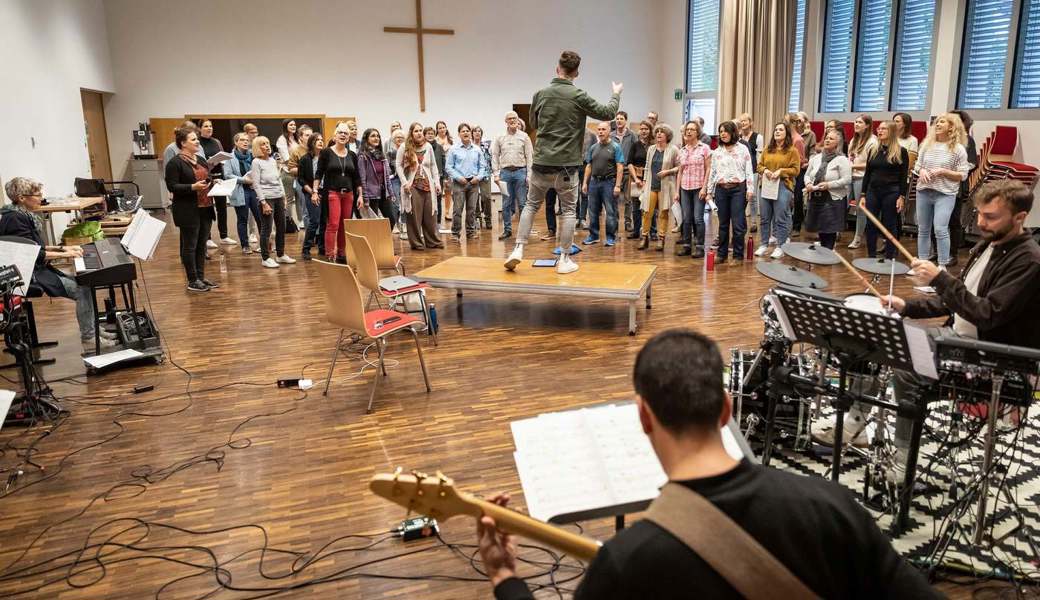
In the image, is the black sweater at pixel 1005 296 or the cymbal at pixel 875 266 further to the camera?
the cymbal at pixel 875 266

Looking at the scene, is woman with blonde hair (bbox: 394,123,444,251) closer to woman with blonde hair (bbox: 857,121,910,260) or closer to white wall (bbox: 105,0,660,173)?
woman with blonde hair (bbox: 857,121,910,260)

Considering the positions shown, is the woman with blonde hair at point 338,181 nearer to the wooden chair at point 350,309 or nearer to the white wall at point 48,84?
the white wall at point 48,84

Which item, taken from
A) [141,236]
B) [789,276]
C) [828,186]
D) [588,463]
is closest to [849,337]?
[789,276]

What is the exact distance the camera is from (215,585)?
282 centimetres

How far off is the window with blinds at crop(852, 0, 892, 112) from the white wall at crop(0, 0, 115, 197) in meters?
11.8

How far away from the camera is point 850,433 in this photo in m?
3.82

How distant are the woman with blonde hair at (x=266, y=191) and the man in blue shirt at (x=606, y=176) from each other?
3.80 metres

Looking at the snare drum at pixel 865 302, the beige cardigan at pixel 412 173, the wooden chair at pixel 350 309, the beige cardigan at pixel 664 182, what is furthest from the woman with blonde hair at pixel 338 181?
the snare drum at pixel 865 302

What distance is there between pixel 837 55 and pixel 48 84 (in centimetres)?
1206

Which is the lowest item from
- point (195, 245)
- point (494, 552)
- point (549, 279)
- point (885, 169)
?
point (549, 279)

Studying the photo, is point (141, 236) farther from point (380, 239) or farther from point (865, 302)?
point (865, 302)

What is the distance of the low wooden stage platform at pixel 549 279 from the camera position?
578 cm

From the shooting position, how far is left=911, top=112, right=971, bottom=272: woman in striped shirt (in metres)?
7.11

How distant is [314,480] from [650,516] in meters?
2.75
